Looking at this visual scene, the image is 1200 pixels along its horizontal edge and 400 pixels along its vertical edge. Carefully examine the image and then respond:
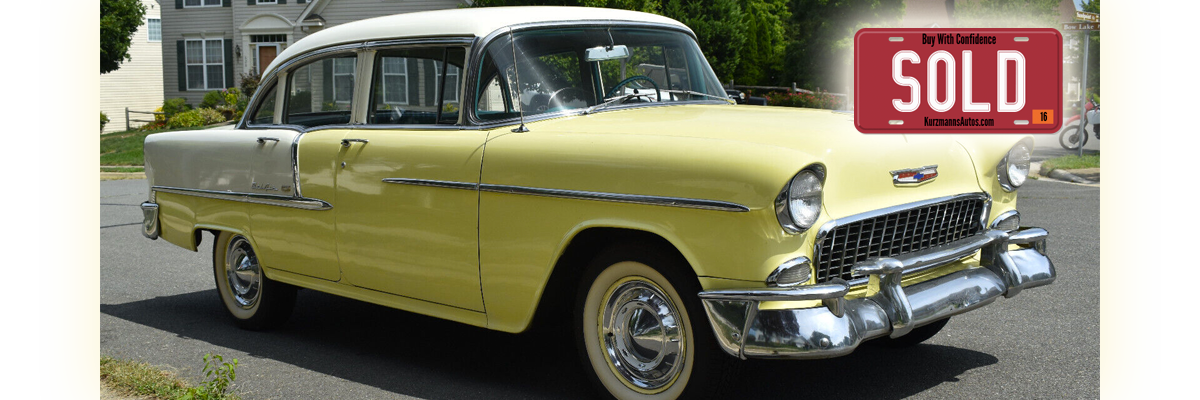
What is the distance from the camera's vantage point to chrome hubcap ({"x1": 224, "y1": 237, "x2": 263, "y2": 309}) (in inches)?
240

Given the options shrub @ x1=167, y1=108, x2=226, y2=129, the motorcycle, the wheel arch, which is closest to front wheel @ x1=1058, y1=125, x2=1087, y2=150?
the motorcycle

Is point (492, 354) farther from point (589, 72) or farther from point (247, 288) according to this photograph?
point (247, 288)

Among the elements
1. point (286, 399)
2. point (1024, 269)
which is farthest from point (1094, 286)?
point (286, 399)

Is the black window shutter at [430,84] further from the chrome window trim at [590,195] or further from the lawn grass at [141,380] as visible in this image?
the lawn grass at [141,380]

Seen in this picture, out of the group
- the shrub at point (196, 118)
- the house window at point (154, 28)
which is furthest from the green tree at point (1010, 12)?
the house window at point (154, 28)

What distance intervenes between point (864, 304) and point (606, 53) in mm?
1967

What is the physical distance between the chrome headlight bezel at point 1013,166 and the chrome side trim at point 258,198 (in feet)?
10.4

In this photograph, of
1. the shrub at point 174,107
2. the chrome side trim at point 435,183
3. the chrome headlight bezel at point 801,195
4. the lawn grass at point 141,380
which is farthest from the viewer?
the shrub at point 174,107

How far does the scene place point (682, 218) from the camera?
12.5 feet

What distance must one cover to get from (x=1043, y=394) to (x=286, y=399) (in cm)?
325

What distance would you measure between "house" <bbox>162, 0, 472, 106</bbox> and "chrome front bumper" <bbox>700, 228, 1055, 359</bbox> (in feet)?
86.6

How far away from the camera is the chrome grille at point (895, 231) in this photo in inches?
151

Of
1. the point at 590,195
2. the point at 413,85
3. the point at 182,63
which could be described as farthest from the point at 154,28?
the point at 590,195

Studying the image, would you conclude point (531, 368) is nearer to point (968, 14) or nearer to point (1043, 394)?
point (1043, 394)
